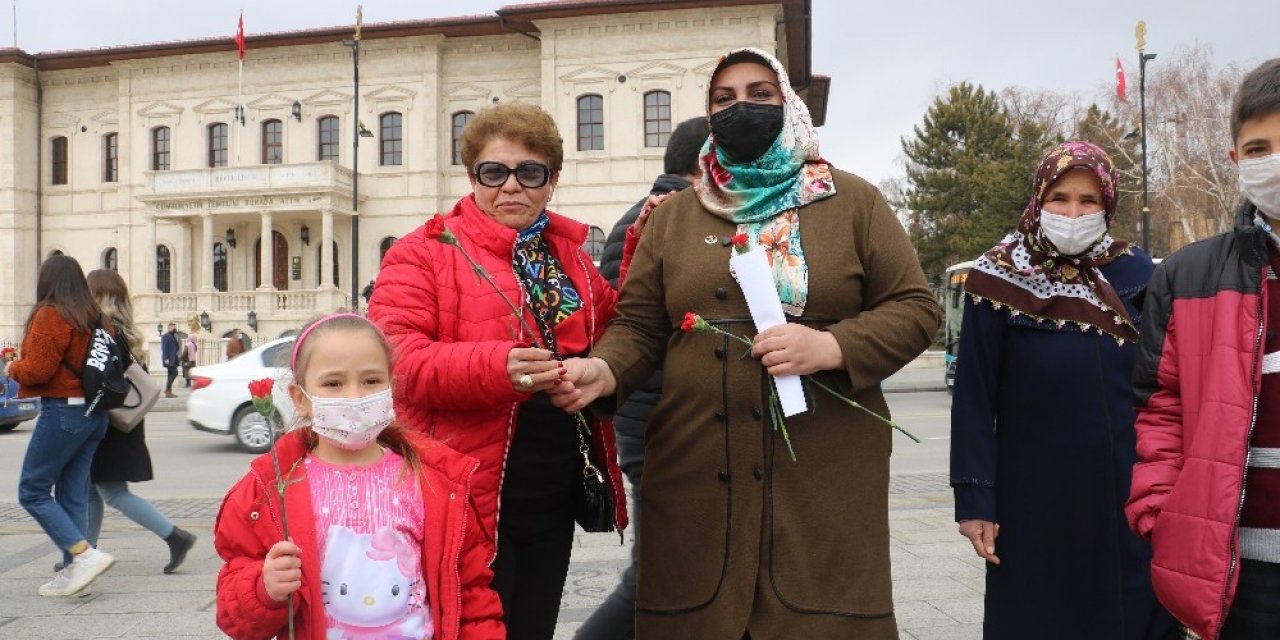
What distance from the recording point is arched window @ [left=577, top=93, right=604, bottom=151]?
37.0 metres

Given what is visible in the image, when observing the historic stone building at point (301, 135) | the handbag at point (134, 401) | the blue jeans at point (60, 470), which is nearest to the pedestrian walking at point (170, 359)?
the historic stone building at point (301, 135)

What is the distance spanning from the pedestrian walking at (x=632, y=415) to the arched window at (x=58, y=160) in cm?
4604

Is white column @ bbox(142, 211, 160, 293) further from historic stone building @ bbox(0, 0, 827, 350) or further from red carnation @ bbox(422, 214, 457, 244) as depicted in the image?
red carnation @ bbox(422, 214, 457, 244)

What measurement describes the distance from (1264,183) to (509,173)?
1912 millimetres

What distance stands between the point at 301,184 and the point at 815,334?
37877 millimetres

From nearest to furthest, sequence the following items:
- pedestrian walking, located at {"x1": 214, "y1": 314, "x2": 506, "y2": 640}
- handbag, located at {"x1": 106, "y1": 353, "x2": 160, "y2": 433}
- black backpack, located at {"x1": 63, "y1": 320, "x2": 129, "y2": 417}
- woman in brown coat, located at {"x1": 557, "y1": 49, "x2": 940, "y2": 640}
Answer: pedestrian walking, located at {"x1": 214, "y1": 314, "x2": 506, "y2": 640}, woman in brown coat, located at {"x1": 557, "y1": 49, "x2": 940, "y2": 640}, black backpack, located at {"x1": 63, "y1": 320, "x2": 129, "y2": 417}, handbag, located at {"x1": 106, "y1": 353, "x2": 160, "y2": 433}

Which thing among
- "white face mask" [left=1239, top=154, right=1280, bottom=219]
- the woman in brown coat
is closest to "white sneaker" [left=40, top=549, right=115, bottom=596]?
the woman in brown coat

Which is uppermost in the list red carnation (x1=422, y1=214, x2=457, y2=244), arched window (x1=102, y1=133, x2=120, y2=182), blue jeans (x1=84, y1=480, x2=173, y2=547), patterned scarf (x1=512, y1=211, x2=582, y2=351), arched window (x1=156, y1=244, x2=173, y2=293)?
arched window (x1=102, y1=133, x2=120, y2=182)

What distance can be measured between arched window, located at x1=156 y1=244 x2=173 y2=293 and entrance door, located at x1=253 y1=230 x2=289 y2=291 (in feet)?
11.7

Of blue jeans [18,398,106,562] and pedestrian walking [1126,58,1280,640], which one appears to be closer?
pedestrian walking [1126,58,1280,640]

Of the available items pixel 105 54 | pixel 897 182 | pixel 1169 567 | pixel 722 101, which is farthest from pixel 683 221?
pixel 897 182

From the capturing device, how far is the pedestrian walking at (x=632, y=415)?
3.59m

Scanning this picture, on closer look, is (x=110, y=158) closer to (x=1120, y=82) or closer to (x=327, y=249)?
→ (x=327, y=249)

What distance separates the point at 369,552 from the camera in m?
2.50
